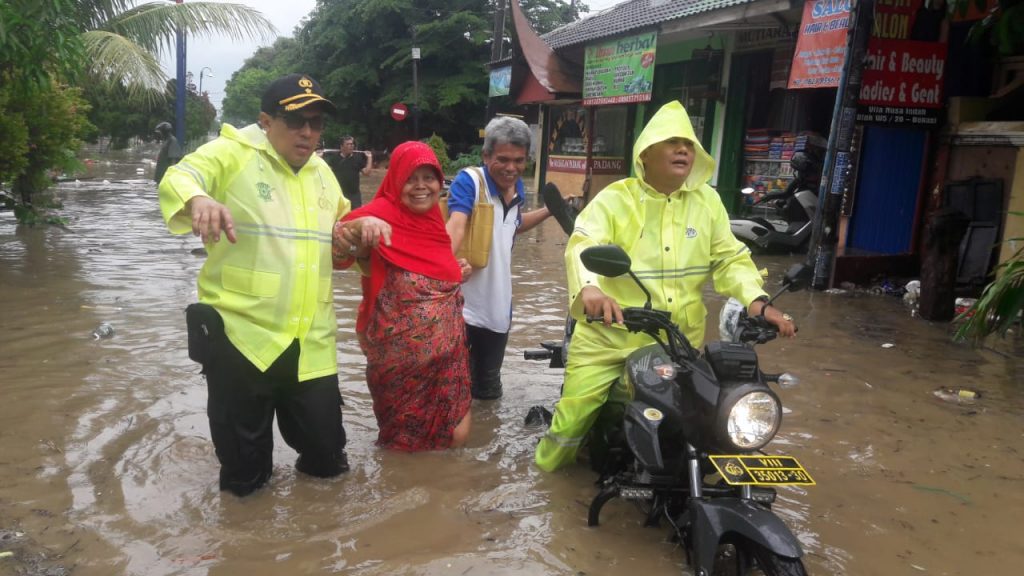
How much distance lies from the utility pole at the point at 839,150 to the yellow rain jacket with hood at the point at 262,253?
6468 mm

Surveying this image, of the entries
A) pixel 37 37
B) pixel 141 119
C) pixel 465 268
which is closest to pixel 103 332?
pixel 37 37

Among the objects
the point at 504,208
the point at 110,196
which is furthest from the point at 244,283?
the point at 110,196

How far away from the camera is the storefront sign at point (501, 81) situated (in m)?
21.3

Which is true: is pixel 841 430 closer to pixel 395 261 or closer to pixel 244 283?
pixel 395 261

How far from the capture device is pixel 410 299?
12.5 ft

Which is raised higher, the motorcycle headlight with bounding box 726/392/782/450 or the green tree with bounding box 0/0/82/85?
the green tree with bounding box 0/0/82/85

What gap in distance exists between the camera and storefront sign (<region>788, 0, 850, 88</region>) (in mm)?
8477

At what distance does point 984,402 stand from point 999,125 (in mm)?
4137

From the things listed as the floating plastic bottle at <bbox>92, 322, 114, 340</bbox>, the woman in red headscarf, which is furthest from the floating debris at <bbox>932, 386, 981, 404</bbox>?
the floating plastic bottle at <bbox>92, 322, 114, 340</bbox>

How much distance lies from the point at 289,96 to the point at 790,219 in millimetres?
9172

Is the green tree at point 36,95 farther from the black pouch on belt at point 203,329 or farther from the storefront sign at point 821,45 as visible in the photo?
the storefront sign at point 821,45

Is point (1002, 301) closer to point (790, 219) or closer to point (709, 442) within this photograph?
point (709, 442)

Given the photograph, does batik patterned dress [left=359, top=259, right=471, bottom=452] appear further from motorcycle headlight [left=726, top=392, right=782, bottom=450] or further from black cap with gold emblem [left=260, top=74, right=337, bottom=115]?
motorcycle headlight [left=726, top=392, right=782, bottom=450]

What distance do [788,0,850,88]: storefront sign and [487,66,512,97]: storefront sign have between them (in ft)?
41.8
